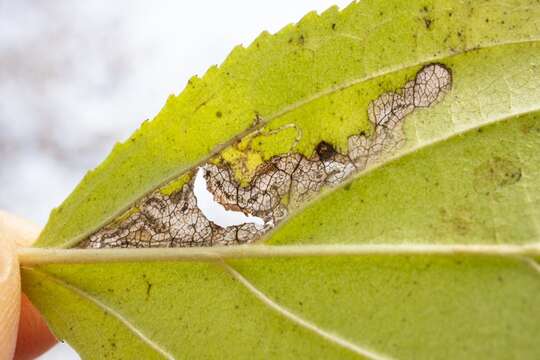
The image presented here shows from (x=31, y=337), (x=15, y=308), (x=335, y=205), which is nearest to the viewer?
(x=335, y=205)

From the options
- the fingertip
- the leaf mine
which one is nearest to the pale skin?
the fingertip

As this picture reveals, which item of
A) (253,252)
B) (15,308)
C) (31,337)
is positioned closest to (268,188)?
(253,252)

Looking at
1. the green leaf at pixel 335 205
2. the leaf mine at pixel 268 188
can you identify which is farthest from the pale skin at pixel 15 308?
the leaf mine at pixel 268 188

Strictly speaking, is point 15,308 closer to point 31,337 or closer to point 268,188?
point 268,188

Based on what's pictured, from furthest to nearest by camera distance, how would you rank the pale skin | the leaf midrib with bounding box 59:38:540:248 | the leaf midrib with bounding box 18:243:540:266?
the pale skin
the leaf midrib with bounding box 59:38:540:248
the leaf midrib with bounding box 18:243:540:266

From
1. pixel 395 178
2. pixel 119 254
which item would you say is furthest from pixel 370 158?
pixel 119 254

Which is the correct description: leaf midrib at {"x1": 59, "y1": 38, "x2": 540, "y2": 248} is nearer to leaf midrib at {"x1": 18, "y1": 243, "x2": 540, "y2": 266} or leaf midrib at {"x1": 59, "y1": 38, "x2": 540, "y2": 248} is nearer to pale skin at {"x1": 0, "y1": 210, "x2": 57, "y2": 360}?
leaf midrib at {"x1": 18, "y1": 243, "x2": 540, "y2": 266}

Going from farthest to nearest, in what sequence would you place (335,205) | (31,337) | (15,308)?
(31,337) → (15,308) → (335,205)

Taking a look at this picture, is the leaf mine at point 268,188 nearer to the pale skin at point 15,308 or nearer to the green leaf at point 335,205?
the green leaf at point 335,205
